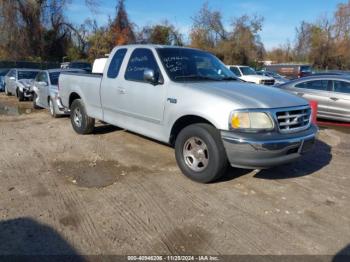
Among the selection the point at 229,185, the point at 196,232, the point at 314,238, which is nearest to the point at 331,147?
the point at 229,185

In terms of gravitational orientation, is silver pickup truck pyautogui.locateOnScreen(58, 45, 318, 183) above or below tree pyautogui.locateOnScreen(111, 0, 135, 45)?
below

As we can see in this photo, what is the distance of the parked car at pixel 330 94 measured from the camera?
991cm

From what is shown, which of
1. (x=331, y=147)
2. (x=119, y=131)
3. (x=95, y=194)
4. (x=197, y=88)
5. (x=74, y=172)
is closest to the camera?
(x=95, y=194)

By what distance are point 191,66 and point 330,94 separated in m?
5.95

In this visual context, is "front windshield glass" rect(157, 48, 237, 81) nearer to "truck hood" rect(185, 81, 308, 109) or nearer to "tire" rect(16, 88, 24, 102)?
"truck hood" rect(185, 81, 308, 109)

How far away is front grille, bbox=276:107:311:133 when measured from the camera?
15.5 feet

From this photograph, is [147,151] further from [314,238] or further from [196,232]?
[314,238]

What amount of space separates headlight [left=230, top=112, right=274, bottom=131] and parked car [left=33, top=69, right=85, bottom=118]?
6.97 meters

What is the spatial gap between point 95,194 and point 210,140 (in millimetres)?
1697

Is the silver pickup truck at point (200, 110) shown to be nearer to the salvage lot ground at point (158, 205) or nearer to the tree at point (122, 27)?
the salvage lot ground at point (158, 205)

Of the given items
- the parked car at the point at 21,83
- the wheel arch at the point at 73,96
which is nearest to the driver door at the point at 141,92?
the wheel arch at the point at 73,96

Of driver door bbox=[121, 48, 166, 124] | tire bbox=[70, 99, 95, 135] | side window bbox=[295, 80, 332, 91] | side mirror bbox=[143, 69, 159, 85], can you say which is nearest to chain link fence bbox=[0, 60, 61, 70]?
tire bbox=[70, 99, 95, 135]

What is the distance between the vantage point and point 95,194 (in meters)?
4.77

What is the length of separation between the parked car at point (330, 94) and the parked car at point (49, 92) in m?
7.04
